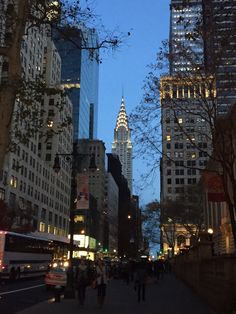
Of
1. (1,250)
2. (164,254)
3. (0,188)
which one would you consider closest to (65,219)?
(164,254)

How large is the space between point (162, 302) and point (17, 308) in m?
6.47

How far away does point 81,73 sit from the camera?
89.9 m

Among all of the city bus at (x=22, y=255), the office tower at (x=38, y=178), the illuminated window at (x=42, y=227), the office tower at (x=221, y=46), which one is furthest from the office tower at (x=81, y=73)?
the illuminated window at (x=42, y=227)

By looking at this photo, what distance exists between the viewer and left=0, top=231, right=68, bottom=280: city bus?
36.1 meters

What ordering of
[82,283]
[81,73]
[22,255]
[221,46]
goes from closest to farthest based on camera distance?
1. [221,46]
2. [82,283]
3. [22,255]
4. [81,73]

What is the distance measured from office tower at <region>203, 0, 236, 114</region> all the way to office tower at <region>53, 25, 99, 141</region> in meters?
3.59

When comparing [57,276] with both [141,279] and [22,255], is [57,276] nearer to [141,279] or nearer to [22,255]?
[141,279]

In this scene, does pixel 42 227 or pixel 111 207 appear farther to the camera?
pixel 111 207

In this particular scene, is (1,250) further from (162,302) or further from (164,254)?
(164,254)

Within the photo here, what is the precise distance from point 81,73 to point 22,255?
55210 millimetres

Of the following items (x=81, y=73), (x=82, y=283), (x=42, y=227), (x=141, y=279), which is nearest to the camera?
(x=82, y=283)

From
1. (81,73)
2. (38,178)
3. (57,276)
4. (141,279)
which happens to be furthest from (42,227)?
(141,279)

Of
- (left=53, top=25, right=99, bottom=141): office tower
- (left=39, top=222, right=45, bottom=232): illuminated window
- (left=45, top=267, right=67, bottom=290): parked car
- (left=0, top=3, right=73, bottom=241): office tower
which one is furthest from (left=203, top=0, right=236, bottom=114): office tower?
(left=39, top=222, right=45, bottom=232): illuminated window

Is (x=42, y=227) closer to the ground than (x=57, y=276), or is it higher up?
higher up
